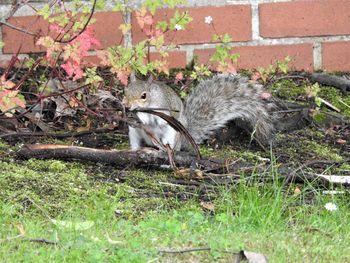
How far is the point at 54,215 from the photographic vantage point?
3021 millimetres

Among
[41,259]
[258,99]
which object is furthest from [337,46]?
[41,259]

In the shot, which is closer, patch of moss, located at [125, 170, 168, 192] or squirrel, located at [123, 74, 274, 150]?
patch of moss, located at [125, 170, 168, 192]

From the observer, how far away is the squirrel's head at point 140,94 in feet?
13.4

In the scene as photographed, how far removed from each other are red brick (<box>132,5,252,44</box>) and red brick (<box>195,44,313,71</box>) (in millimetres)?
69

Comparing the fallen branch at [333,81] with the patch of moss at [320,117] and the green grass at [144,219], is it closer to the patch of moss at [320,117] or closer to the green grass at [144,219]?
the patch of moss at [320,117]

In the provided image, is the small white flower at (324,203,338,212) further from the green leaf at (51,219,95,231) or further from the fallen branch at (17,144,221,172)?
the green leaf at (51,219,95,231)

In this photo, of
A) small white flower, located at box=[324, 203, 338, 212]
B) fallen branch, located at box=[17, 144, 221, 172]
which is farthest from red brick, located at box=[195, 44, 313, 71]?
small white flower, located at box=[324, 203, 338, 212]

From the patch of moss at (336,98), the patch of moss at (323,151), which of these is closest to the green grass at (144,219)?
the patch of moss at (323,151)

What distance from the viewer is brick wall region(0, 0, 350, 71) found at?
4543mm

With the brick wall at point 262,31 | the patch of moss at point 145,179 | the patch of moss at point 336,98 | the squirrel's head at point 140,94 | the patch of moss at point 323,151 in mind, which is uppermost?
the brick wall at point 262,31

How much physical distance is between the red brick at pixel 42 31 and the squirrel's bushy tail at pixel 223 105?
1.79 feet

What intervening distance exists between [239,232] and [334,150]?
1266mm

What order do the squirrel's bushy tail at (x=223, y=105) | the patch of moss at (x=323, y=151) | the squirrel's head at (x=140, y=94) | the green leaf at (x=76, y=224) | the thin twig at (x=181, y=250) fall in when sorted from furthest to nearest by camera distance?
the squirrel's bushy tail at (x=223, y=105) → the squirrel's head at (x=140, y=94) → the patch of moss at (x=323, y=151) → the green leaf at (x=76, y=224) → the thin twig at (x=181, y=250)

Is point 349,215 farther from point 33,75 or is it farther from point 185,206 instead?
Result: point 33,75
